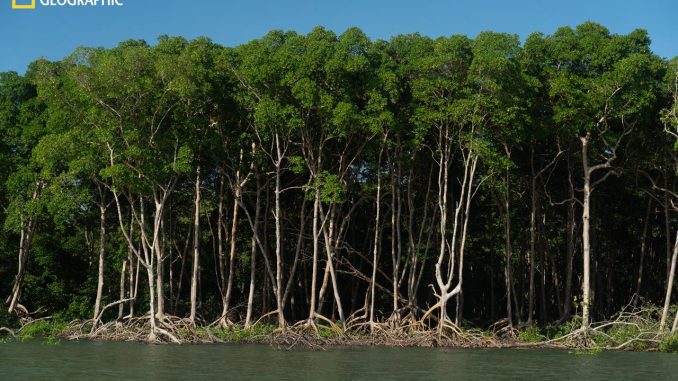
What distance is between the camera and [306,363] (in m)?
20.1

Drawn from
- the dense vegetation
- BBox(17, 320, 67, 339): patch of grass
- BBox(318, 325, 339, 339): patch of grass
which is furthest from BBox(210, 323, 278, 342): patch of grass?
BBox(17, 320, 67, 339): patch of grass

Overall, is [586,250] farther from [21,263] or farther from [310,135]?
[21,263]

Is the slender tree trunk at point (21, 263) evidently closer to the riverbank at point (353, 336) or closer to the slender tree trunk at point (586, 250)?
the riverbank at point (353, 336)

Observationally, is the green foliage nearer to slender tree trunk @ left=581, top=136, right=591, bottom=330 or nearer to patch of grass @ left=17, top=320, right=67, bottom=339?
slender tree trunk @ left=581, top=136, right=591, bottom=330

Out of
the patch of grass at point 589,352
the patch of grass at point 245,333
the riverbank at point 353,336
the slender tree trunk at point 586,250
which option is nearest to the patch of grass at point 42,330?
the riverbank at point 353,336

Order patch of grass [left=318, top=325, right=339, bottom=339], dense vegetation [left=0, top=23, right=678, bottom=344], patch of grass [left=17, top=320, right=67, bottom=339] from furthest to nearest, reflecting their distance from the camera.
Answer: patch of grass [left=17, top=320, right=67, bottom=339]
patch of grass [left=318, top=325, right=339, bottom=339]
dense vegetation [left=0, top=23, right=678, bottom=344]

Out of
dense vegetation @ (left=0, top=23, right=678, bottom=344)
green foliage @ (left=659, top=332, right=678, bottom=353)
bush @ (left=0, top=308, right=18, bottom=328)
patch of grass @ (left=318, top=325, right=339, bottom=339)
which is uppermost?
dense vegetation @ (left=0, top=23, right=678, bottom=344)

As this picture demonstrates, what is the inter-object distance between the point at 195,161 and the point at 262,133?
2733 mm

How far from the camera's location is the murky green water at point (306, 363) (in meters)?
17.1

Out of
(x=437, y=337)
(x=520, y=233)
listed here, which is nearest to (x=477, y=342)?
(x=437, y=337)

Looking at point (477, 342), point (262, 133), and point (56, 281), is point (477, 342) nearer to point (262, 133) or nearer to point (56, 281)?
point (262, 133)

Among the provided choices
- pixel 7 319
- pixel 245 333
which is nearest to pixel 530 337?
pixel 245 333

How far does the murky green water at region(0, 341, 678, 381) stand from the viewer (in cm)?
1708

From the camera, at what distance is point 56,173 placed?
103 feet
